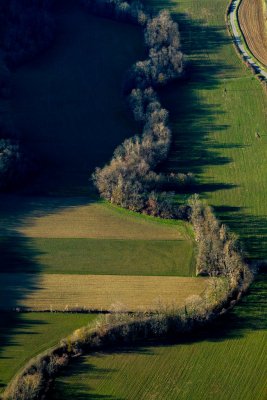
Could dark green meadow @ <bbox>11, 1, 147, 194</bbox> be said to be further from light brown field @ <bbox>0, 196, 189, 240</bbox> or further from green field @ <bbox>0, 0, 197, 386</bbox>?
light brown field @ <bbox>0, 196, 189, 240</bbox>

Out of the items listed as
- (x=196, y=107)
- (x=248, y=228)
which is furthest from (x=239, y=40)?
(x=248, y=228)

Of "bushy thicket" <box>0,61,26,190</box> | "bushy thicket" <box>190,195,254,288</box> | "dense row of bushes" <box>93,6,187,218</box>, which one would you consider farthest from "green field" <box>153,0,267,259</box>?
"bushy thicket" <box>0,61,26,190</box>

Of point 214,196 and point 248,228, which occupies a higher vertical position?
point 214,196

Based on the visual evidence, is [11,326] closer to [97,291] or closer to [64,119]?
[97,291]

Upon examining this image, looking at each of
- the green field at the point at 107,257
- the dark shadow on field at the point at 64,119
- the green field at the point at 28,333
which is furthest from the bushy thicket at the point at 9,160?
the green field at the point at 28,333

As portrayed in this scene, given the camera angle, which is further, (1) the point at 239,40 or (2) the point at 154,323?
(1) the point at 239,40

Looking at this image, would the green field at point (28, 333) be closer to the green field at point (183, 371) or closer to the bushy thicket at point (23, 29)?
the green field at point (183, 371)

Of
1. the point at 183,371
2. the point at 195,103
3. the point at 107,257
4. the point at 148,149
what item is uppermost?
the point at 195,103
